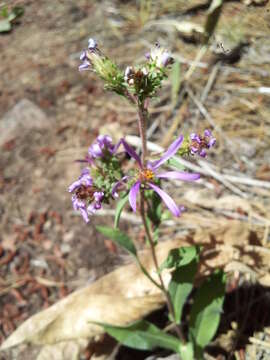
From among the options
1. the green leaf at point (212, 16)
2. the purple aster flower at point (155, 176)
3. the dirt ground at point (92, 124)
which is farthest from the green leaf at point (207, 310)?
the green leaf at point (212, 16)

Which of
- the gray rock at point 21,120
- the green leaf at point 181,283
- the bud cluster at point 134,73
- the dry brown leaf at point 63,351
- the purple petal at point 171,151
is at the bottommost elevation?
the dry brown leaf at point 63,351

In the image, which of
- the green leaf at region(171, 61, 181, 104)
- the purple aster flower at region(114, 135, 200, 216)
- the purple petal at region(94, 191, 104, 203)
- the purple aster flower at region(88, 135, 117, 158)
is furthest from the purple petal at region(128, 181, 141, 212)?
the green leaf at region(171, 61, 181, 104)

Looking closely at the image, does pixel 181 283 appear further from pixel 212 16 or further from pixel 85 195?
pixel 212 16

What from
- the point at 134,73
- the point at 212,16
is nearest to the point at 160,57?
the point at 134,73

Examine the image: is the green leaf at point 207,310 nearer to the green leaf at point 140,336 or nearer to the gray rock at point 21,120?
the green leaf at point 140,336

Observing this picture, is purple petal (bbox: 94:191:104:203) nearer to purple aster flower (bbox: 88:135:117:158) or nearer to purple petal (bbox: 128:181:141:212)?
purple petal (bbox: 128:181:141:212)

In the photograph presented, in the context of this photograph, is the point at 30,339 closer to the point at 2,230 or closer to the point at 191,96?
the point at 2,230
